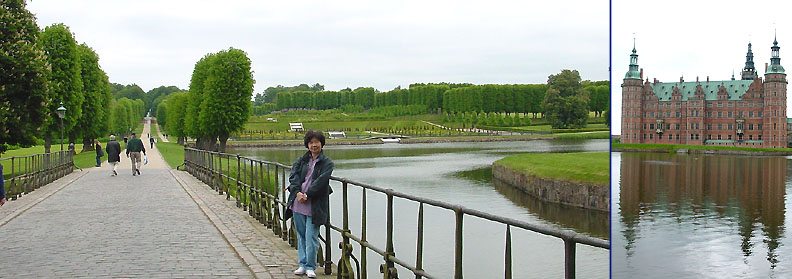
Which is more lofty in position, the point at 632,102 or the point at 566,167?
the point at 632,102

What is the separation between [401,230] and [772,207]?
445 cm

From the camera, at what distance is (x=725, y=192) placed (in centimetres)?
948

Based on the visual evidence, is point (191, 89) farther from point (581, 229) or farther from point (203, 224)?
point (203, 224)

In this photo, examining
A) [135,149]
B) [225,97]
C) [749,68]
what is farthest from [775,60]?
[225,97]

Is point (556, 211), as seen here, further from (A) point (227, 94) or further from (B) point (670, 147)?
(A) point (227, 94)

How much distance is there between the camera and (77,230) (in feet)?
33.6

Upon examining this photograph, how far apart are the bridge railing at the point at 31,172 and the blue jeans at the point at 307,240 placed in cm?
1054

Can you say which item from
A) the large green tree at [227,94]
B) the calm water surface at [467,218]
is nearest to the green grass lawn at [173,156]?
the large green tree at [227,94]

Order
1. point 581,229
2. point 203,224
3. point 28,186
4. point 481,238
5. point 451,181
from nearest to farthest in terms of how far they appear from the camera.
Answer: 1. point 481,238
2. point 203,224
3. point 28,186
4. point 581,229
5. point 451,181

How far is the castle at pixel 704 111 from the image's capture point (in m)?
3.55

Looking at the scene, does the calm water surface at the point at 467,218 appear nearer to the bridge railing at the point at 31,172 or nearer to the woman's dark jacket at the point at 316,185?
the woman's dark jacket at the point at 316,185

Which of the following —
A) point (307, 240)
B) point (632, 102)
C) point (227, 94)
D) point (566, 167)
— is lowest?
point (566, 167)

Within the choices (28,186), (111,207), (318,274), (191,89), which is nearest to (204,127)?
(191,89)

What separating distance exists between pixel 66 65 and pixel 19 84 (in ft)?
53.1
